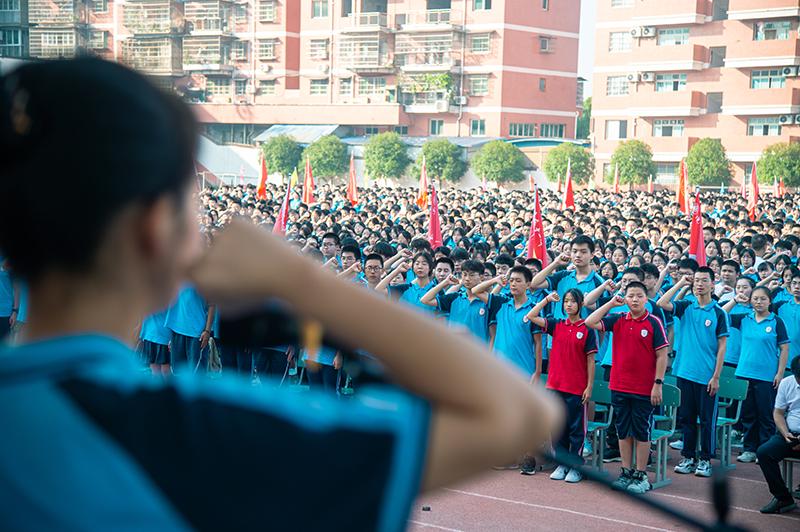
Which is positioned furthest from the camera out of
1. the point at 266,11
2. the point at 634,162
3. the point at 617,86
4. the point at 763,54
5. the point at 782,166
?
the point at 266,11

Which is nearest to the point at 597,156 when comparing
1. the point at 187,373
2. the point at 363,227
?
the point at 363,227

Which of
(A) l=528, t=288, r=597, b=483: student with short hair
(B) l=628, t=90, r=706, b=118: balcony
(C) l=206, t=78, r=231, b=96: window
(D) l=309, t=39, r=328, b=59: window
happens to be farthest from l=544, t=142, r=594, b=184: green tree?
(A) l=528, t=288, r=597, b=483: student with short hair

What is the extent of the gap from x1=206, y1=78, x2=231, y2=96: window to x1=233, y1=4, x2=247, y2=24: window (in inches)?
151

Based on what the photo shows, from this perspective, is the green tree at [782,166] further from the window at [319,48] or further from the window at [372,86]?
the window at [319,48]

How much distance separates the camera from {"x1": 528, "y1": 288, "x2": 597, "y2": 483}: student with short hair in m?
9.04

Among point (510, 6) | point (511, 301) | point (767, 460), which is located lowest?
point (767, 460)

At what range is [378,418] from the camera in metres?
1.12

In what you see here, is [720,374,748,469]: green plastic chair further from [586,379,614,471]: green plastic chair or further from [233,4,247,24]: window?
[233,4,247,24]: window

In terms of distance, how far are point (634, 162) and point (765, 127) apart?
26.3 feet

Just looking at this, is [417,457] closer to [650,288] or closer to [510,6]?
[650,288]

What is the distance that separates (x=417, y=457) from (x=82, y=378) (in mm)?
377

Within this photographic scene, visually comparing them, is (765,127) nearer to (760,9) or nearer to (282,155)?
(760,9)

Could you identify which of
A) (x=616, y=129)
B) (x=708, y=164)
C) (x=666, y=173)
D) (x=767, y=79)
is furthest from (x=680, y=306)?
(x=616, y=129)

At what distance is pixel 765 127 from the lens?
170ft
